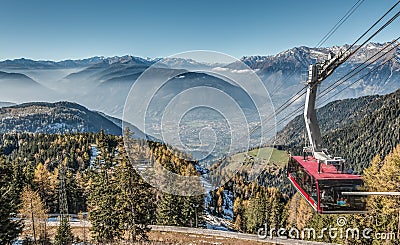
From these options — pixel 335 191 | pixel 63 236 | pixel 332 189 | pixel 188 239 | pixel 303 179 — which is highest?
pixel 332 189

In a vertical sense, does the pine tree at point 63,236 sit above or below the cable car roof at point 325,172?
below

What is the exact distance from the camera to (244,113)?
18266 millimetres

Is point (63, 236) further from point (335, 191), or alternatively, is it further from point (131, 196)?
point (335, 191)

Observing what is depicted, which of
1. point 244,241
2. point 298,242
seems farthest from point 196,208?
point 298,242

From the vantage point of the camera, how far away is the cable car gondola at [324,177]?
18016 mm

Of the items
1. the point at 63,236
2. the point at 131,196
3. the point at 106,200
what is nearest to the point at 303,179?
the point at 131,196

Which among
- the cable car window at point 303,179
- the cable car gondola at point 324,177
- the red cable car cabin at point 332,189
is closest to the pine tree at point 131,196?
the cable car window at point 303,179

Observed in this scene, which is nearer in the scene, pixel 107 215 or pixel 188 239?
pixel 107 215

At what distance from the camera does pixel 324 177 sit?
18.1m

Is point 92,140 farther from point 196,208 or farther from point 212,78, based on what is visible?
point 212,78

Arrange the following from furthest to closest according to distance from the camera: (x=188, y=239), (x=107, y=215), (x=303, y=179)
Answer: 1. (x=188, y=239)
2. (x=107, y=215)
3. (x=303, y=179)

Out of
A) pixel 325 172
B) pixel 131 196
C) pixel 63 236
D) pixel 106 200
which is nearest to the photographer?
pixel 325 172

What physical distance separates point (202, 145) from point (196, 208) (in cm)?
4406

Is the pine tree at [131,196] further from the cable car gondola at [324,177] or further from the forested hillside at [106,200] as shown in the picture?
the cable car gondola at [324,177]
